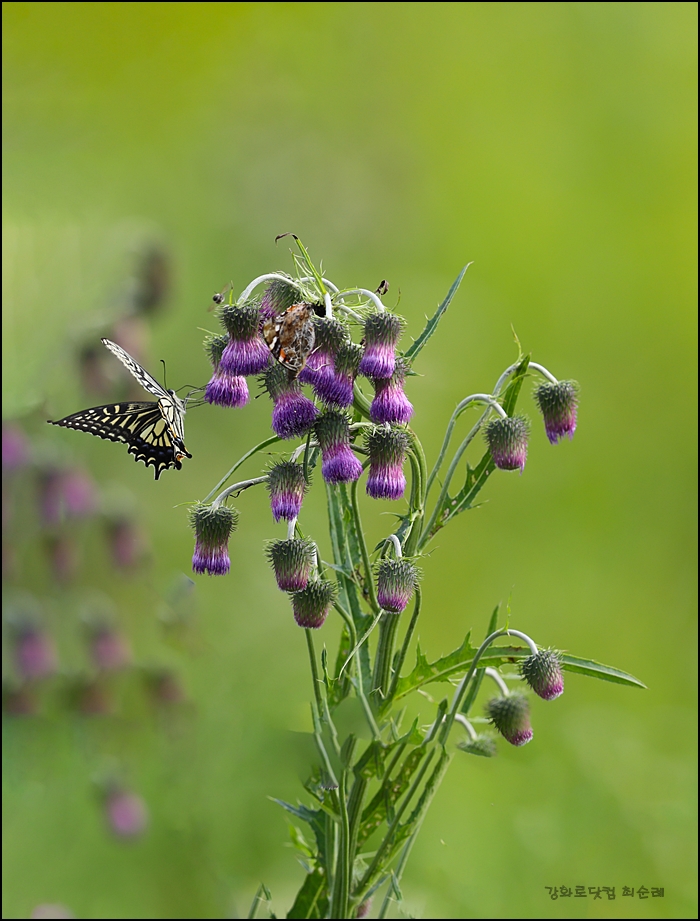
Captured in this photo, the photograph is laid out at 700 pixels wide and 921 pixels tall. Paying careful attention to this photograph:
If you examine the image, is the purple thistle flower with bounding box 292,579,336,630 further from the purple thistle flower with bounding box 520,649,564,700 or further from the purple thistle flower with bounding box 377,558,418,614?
the purple thistle flower with bounding box 520,649,564,700

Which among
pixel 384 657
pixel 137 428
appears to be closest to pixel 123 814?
pixel 137 428

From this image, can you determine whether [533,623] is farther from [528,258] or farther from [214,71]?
[214,71]

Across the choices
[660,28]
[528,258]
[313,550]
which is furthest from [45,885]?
[660,28]

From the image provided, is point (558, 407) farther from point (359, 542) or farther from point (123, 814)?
point (123, 814)

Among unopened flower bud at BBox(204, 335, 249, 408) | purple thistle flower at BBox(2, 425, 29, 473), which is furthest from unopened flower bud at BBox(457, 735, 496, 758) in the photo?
Result: purple thistle flower at BBox(2, 425, 29, 473)

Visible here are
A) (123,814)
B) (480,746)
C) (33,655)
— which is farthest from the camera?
(123,814)

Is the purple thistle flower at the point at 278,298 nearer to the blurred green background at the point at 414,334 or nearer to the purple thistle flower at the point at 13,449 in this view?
the blurred green background at the point at 414,334
